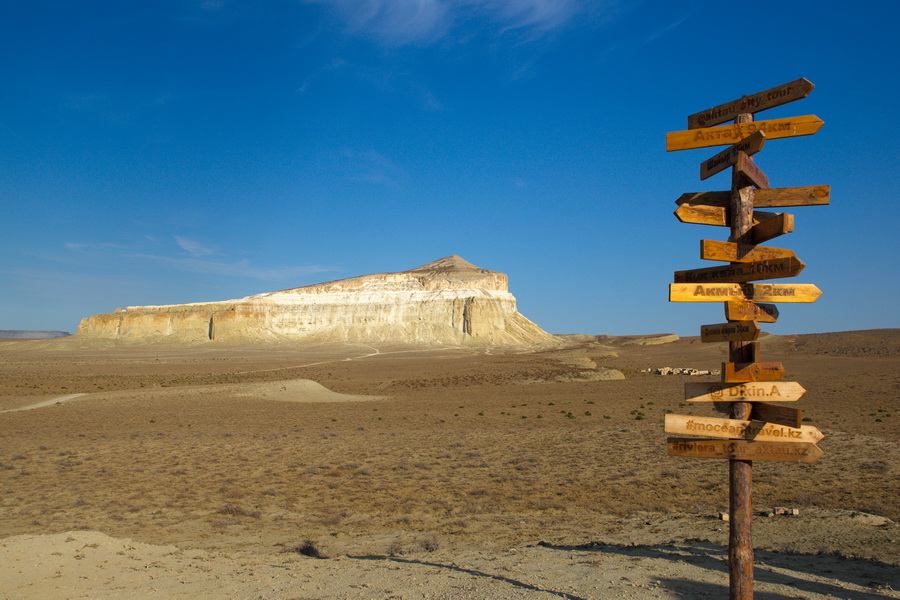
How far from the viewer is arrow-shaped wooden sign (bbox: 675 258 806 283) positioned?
495 cm

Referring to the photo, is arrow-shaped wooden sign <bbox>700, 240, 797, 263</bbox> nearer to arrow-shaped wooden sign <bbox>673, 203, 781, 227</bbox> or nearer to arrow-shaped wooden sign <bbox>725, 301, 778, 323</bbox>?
arrow-shaped wooden sign <bbox>673, 203, 781, 227</bbox>

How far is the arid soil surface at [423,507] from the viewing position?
20.9 feet

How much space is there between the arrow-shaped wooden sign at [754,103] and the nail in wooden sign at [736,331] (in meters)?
1.98

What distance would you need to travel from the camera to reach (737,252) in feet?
17.2

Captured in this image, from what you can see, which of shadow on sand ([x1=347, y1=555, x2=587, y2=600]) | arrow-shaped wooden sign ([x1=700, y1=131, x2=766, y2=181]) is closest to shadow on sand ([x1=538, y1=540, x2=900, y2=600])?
→ shadow on sand ([x1=347, y1=555, x2=587, y2=600])

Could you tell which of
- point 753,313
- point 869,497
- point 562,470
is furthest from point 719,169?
point 562,470

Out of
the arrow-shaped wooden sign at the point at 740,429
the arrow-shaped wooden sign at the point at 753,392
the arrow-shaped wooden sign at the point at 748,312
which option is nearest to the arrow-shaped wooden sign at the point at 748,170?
the arrow-shaped wooden sign at the point at 748,312

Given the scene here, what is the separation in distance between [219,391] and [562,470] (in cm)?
2491

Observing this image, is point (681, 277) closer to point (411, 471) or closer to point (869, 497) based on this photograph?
point (869, 497)

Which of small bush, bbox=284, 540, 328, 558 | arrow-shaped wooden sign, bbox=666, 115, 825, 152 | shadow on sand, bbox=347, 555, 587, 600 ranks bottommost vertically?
small bush, bbox=284, 540, 328, 558

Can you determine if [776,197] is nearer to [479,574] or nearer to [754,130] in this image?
[754,130]

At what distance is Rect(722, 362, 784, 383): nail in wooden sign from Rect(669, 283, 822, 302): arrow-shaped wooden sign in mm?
573

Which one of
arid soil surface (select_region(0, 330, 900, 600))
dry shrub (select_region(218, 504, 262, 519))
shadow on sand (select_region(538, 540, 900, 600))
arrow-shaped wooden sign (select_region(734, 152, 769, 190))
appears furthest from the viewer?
dry shrub (select_region(218, 504, 262, 519))

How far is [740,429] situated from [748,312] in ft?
3.30
